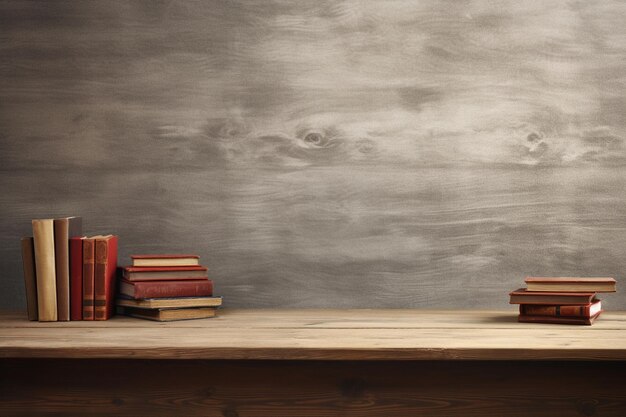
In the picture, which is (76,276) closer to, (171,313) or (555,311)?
(171,313)

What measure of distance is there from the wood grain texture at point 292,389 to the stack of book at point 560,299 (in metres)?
0.24

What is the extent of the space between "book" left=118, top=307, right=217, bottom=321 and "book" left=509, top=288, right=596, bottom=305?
829 millimetres

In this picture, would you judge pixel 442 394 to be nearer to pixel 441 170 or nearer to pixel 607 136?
pixel 441 170

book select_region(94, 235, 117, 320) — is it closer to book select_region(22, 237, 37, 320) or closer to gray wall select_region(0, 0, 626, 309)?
book select_region(22, 237, 37, 320)

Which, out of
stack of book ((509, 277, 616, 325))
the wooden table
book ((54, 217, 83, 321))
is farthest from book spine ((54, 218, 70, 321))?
stack of book ((509, 277, 616, 325))

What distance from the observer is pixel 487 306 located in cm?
221

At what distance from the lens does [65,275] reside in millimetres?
1919

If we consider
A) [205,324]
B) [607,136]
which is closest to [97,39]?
[205,324]

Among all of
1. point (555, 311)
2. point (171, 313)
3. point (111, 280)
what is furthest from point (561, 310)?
point (111, 280)

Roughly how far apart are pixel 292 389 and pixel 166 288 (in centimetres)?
48

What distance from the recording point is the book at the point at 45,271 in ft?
6.25

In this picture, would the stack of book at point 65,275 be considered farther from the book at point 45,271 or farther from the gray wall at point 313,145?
the gray wall at point 313,145

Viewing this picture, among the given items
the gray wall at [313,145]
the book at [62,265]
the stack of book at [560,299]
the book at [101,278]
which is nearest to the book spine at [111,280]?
the book at [101,278]

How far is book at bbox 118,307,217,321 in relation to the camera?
6.25ft
